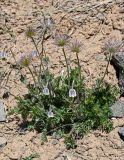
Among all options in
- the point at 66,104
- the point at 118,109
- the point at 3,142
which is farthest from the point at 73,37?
the point at 3,142

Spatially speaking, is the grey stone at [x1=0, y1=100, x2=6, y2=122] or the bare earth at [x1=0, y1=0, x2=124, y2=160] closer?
the bare earth at [x1=0, y1=0, x2=124, y2=160]

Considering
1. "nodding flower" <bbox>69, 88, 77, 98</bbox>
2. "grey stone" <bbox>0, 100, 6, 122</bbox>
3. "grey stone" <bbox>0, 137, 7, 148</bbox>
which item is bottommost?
"grey stone" <bbox>0, 137, 7, 148</bbox>

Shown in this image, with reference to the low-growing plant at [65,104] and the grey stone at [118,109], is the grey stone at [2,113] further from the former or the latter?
the grey stone at [118,109]

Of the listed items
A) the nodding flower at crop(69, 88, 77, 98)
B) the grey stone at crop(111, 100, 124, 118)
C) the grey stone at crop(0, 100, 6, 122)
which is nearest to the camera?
the nodding flower at crop(69, 88, 77, 98)

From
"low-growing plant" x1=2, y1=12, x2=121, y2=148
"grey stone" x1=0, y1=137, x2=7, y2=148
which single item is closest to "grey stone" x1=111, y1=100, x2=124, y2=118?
"low-growing plant" x1=2, y1=12, x2=121, y2=148

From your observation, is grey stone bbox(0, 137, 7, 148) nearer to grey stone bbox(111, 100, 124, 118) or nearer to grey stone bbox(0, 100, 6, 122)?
grey stone bbox(0, 100, 6, 122)

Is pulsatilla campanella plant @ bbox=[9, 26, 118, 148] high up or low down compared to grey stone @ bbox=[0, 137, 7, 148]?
up

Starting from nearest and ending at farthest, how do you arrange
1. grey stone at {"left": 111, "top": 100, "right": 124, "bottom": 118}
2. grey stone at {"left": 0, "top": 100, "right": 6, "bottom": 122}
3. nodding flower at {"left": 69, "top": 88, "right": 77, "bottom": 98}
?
nodding flower at {"left": 69, "top": 88, "right": 77, "bottom": 98}
grey stone at {"left": 111, "top": 100, "right": 124, "bottom": 118}
grey stone at {"left": 0, "top": 100, "right": 6, "bottom": 122}

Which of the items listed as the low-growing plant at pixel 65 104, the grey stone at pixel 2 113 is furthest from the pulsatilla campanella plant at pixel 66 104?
the grey stone at pixel 2 113
